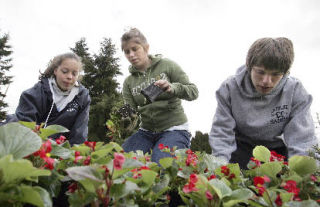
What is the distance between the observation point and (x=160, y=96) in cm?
311

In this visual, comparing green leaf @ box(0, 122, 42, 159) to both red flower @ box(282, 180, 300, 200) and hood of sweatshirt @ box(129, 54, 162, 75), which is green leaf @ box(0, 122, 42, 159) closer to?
red flower @ box(282, 180, 300, 200)

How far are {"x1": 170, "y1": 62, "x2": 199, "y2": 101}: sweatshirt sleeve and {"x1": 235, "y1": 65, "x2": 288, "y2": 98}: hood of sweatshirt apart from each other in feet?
1.92

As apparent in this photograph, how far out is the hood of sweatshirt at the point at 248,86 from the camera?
236 cm

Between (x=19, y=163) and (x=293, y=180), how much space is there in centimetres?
80

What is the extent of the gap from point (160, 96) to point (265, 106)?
120 cm

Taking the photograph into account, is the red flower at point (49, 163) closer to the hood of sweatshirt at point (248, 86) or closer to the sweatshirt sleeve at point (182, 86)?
the sweatshirt sleeve at point (182, 86)

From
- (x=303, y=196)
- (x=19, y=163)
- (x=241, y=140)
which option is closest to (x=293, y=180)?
(x=303, y=196)

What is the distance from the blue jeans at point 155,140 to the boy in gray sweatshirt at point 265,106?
1.99 ft

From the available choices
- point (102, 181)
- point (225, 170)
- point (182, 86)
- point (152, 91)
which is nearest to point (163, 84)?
point (152, 91)

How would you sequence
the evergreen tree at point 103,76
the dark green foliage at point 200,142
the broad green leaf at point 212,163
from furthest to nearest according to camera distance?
the evergreen tree at point 103,76 → the dark green foliage at point 200,142 → the broad green leaf at point 212,163

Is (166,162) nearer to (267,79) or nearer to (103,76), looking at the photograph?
(267,79)

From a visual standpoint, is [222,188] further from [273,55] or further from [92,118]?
[92,118]

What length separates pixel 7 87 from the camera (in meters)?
22.4

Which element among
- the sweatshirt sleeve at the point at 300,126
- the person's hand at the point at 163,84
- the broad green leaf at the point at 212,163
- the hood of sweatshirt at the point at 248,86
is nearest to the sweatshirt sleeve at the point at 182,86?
the person's hand at the point at 163,84
